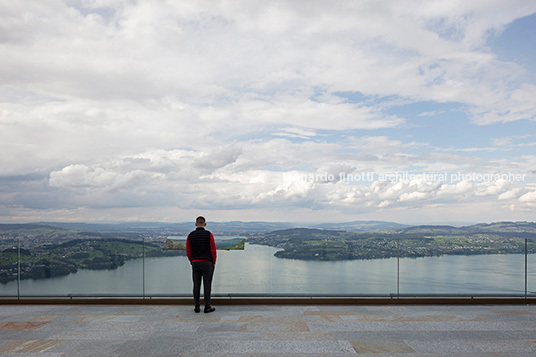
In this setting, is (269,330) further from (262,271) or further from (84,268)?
(84,268)

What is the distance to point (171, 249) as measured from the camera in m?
8.37

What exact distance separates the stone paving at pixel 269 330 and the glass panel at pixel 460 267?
46cm

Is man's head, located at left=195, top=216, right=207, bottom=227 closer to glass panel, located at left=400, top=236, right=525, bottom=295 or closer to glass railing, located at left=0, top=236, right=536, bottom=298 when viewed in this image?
glass railing, located at left=0, top=236, right=536, bottom=298

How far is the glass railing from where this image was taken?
790 centimetres

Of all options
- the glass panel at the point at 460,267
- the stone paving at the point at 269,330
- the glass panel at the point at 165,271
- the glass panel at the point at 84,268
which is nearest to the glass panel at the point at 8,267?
the glass panel at the point at 84,268

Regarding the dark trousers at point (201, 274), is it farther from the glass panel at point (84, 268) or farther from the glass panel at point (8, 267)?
the glass panel at point (8, 267)

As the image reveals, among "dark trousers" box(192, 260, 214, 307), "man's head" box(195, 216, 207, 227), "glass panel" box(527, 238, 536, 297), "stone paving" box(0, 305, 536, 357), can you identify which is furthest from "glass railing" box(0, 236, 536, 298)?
"man's head" box(195, 216, 207, 227)

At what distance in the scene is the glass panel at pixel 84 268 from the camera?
7973 millimetres

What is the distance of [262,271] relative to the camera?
26.4 ft

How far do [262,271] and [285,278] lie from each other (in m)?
0.45

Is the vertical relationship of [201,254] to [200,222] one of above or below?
below

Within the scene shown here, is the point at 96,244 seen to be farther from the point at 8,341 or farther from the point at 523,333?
the point at 523,333

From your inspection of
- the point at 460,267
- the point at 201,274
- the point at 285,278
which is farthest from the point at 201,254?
the point at 460,267

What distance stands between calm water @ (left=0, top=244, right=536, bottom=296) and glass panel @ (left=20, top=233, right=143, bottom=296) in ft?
0.06
